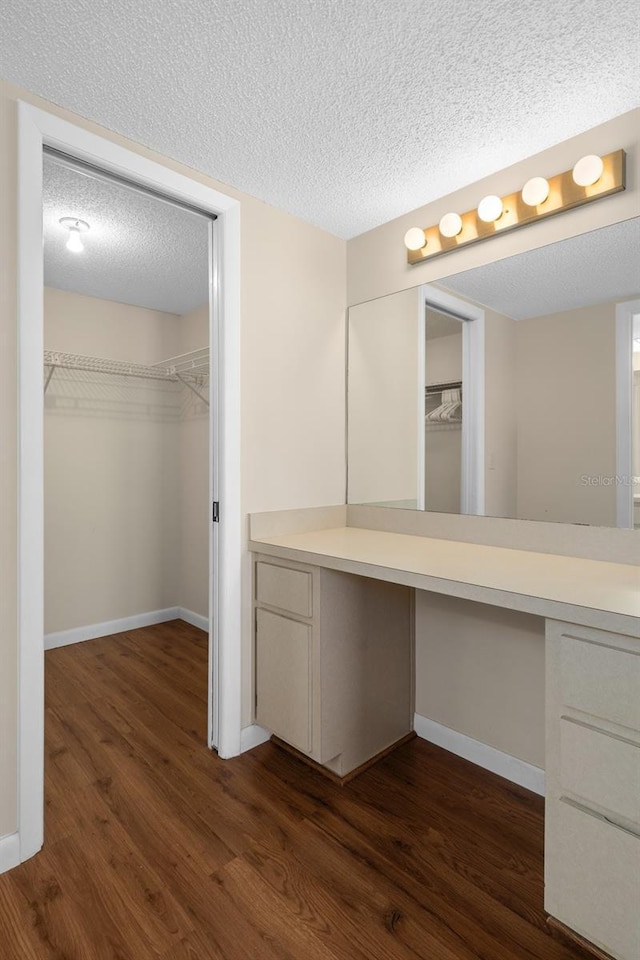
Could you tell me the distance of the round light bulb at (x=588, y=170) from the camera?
1616 millimetres

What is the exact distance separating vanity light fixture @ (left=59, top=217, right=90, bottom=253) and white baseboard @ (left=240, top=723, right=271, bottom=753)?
7.79ft

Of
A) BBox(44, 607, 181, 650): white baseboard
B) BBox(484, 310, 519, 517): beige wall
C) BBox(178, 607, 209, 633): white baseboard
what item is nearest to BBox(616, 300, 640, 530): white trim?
BBox(484, 310, 519, 517): beige wall

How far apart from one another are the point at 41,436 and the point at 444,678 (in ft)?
5.82

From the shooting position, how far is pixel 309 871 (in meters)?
1.49

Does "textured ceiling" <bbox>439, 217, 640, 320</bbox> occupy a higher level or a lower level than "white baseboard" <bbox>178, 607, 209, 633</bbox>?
higher

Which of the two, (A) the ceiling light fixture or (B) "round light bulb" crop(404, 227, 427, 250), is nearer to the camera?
(A) the ceiling light fixture

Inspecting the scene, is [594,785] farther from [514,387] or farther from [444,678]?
[514,387]

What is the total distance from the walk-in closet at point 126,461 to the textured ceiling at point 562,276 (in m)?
1.51

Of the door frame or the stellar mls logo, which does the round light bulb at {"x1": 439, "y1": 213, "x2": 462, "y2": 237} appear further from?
the stellar mls logo

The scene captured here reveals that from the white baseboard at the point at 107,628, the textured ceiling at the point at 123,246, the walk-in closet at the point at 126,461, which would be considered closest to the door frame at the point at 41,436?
the textured ceiling at the point at 123,246

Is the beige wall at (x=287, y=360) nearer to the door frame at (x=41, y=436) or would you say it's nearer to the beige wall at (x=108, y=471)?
the door frame at (x=41, y=436)

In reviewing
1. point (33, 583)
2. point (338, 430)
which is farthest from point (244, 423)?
point (33, 583)

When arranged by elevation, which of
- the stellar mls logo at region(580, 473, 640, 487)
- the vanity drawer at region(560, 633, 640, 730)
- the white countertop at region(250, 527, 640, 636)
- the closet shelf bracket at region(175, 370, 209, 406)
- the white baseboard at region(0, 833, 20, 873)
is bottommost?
the white baseboard at region(0, 833, 20, 873)

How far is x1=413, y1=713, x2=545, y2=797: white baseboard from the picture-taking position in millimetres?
1858
